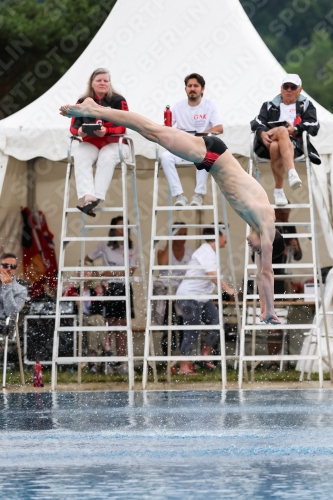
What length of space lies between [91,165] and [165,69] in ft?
8.90

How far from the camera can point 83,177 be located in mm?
10406

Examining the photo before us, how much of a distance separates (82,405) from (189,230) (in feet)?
20.5

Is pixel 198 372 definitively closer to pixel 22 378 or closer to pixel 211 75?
pixel 22 378

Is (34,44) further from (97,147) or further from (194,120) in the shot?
(97,147)

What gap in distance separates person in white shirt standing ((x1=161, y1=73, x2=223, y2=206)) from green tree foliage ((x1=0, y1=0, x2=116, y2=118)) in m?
18.5

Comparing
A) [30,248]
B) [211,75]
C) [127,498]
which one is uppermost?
[211,75]

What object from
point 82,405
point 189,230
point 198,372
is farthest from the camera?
point 189,230

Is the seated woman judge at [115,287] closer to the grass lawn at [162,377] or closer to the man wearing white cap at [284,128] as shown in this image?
the grass lawn at [162,377]

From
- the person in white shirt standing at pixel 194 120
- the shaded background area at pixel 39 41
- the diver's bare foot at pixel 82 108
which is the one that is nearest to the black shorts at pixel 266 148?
the person in white shirt standing at pixel 194 120

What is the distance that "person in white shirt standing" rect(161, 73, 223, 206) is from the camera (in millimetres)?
10875

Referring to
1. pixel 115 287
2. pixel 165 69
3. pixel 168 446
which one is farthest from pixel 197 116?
pixel 168 446

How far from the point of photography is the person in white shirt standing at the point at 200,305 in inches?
470

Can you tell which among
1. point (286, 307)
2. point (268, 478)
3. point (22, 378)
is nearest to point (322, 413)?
point (268, 478)

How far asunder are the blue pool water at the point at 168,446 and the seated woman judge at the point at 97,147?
85.7 inches
